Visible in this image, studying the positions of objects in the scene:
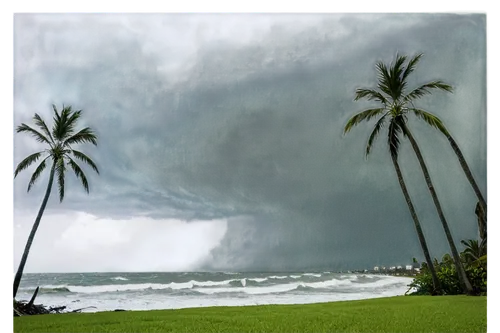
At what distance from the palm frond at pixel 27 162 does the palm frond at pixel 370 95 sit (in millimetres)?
4855

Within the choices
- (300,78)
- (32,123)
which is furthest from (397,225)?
(32,123)

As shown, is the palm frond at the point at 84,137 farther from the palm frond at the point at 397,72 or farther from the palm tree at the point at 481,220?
the palm tree at the point at 481,220

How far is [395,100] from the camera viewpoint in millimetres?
7188

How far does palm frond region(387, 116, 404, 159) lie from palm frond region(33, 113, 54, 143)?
511cm

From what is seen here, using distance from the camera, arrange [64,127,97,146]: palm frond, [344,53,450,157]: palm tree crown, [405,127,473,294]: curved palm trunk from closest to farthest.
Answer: [64,127,97,146]: palm frond < [344,53,450,157]: palm tree crown < [405,127,473,294]: curved palm trunk

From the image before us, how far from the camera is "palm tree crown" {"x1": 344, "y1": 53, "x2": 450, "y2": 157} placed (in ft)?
23.1

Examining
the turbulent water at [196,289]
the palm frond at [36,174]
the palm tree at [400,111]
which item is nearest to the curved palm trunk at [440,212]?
the palm tree at [400,111]

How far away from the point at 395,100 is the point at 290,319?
363 centimetres

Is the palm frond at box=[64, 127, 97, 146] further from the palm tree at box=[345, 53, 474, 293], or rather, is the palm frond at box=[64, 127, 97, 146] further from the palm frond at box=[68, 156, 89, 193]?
the palm tree at box=[345, 53, 474, 293]

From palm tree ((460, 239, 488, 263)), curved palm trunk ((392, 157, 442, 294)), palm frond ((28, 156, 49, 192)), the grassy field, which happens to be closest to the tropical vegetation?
curved palm trunk ((392, 157, 442, 294))

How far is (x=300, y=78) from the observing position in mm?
7164

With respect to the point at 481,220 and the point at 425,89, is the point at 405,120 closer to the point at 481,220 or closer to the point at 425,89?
the point at 425,89

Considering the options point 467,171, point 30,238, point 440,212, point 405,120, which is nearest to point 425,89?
point 405,120

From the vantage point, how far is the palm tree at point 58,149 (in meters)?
6.86
